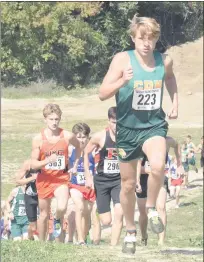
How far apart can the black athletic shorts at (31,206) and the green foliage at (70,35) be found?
8.04 feet

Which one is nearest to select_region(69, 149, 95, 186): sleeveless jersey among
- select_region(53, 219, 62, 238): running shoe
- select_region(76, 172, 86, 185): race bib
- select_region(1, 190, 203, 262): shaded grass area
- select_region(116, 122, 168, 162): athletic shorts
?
select_region(76, 172, 86, 185): race bib

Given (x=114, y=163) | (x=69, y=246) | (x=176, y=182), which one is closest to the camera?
(x=69, y=246)

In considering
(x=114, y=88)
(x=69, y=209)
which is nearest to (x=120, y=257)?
(x=114, y=88)

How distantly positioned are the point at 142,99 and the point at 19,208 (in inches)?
213

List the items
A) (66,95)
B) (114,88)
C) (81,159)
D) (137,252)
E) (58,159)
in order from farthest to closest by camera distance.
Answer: (66,95) → (81,159) → (58,159) → (137,252) → (114,88)

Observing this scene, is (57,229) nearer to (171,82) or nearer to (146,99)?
(171,82)

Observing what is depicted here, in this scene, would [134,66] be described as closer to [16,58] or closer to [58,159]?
[58,159]

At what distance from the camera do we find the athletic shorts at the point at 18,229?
13695 millimetres

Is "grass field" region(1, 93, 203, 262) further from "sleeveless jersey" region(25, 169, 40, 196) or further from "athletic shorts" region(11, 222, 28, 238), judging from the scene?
"sleeveless jersey" region(25, 169, 40, 196)

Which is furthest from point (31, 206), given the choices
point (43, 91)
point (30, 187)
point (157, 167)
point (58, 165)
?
point (157, 167)

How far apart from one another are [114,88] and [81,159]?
4237mm

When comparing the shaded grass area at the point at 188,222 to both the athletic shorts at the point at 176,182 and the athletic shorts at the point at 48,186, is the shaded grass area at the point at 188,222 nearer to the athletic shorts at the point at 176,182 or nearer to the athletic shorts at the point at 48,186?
the athletic shorts at the point at 176,182

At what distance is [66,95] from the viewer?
15445 millimetres

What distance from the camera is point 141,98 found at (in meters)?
8.50
